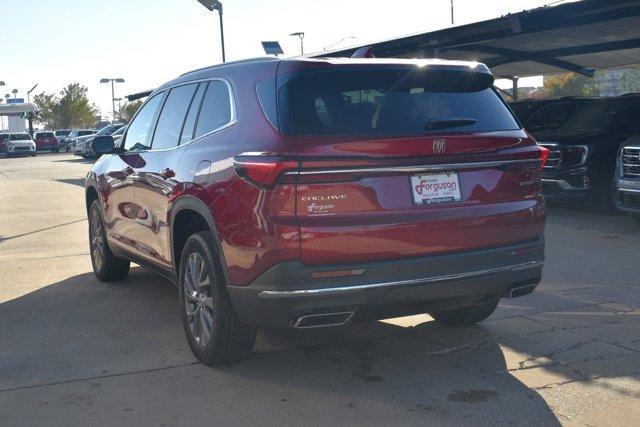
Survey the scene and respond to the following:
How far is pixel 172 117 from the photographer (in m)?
5.73

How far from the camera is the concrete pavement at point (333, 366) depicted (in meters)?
4.04

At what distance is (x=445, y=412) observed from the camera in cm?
398

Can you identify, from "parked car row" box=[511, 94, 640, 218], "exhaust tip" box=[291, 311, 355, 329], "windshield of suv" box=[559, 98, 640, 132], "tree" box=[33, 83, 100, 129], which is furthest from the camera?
"tree" box=[33, 83, 100, 129]

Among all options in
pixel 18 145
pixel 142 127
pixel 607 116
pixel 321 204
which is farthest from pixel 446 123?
pixel 18 145

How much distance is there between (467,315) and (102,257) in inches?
145

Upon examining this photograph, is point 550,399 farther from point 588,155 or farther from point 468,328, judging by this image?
point 588,155

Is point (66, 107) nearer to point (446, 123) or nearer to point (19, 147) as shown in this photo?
point (19, 147)

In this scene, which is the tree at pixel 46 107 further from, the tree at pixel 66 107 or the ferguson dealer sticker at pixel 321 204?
the ferguson dealer sticker at pixel 321 204

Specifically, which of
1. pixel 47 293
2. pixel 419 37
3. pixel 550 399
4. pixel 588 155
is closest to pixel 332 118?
pixel 550 399

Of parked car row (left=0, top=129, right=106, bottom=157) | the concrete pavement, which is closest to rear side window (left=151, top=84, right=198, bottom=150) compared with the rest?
the concrete pavement

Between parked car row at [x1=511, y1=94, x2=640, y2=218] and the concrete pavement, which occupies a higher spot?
parked car row at [x1=511, y1=94, x2=640, y2=218]

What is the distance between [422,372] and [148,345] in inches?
75.4

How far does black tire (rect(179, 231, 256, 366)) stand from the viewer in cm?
452

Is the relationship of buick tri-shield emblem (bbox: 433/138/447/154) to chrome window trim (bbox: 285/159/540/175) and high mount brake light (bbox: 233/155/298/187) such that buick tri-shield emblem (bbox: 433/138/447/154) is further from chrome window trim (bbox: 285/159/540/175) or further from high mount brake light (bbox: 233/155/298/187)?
high mount brake light (bbox: 233/155/298/187)
